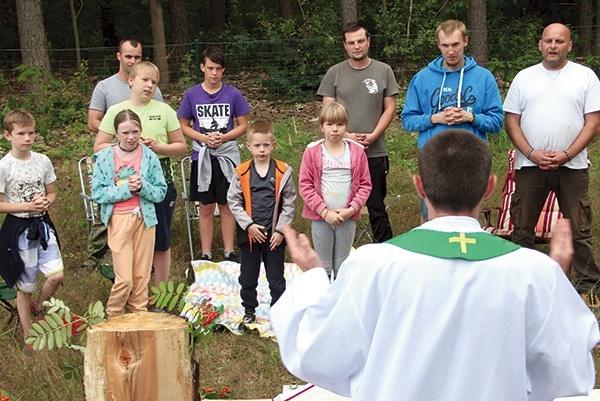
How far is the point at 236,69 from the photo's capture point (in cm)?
1579

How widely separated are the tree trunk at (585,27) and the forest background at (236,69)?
0.04 metres

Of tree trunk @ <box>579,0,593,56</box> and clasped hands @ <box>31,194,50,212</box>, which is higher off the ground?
tree trunk @ <box>579,0,593,56</box>

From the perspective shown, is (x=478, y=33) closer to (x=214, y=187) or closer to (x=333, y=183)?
(x=214, y=187)

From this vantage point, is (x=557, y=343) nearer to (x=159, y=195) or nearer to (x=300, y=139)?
(x=159, y=195)

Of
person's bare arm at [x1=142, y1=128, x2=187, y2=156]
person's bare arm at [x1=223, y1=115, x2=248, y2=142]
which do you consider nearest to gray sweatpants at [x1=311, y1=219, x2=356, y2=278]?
person's bare arm at [x1=142, y1=128, x2=187, y2=156]

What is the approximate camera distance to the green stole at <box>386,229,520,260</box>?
7.84ft

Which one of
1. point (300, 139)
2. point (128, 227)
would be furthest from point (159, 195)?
point (300, 139)

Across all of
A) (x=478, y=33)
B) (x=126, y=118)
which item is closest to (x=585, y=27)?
(x=478, y=33)

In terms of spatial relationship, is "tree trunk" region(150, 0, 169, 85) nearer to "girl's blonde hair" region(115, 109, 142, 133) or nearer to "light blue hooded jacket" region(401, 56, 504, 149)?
"light blue hooded jacket" region(401, 56, 504, 149)

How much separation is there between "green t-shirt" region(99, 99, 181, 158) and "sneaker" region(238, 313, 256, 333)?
141 cm

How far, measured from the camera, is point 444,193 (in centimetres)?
246

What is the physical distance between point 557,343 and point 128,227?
3797mm

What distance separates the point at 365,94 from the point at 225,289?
2.00 meters

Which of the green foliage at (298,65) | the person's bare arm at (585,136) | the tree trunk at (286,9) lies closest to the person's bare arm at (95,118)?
the person's bare arm at (585,136)
